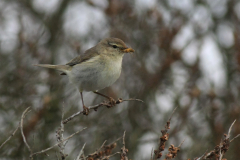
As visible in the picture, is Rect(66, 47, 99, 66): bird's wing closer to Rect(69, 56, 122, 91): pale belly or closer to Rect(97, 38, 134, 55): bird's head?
Rect(97, 38, 134, 55): bird's head

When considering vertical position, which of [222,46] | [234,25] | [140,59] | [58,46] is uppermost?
[234,25]

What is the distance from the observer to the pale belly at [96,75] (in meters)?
5.19

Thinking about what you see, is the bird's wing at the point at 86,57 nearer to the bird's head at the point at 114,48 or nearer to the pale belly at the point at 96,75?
the bird's head at the point at 114,48

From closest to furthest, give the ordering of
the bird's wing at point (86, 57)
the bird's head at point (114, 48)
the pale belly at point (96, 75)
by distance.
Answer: the pale belly at point (96, 75), the bird's head at point (114, 48), the bird's wing at point (86, 57)

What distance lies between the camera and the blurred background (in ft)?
21.1

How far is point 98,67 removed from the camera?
208 inches

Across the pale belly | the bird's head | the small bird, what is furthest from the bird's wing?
the pale belly

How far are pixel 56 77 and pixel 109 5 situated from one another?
2.14m

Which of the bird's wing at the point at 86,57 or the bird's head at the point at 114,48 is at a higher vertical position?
the bird's head at the point at 114,48

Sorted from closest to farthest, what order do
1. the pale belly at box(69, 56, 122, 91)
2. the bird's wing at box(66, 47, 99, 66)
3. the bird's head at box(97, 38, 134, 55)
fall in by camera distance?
1. the pale belly at box(69, 56, 122, 91)
2. the bird's head at box(97, 38, 134, 55)
3. the bird's wing at box(66, 47, 99, 66)

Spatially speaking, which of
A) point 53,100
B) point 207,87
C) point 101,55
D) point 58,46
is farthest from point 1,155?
point 207,87

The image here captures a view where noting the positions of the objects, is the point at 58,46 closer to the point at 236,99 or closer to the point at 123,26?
the point at 123,26

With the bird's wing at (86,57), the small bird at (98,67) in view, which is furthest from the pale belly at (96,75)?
the bird's wing at (86,57)

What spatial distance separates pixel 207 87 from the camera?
7.66 meters
